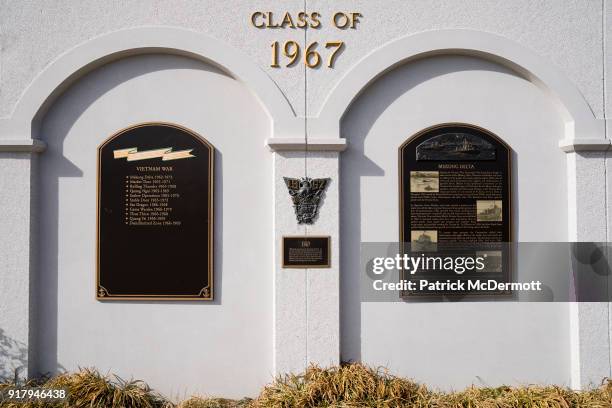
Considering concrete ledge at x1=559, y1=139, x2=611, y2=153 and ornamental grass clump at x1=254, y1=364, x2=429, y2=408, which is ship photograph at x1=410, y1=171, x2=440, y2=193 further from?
ornamental grass clump at x1=254, y1=364, x2=429, y2=408

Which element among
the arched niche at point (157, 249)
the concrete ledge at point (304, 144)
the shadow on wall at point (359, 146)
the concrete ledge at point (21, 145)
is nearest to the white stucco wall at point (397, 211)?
the shadow on wall at point (359, 146)

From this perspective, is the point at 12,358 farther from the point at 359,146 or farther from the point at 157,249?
the point at 359,146

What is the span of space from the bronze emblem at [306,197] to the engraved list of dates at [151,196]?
1426 mm

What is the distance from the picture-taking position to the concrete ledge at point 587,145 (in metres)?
6.58

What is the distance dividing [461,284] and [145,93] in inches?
183

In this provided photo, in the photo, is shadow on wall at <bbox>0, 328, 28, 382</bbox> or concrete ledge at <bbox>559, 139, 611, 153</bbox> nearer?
shadow on wall at <bbox>0, 328, 28, 382</bbox>

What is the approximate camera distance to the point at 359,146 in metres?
6.69

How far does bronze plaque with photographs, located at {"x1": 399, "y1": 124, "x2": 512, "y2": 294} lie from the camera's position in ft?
21.8

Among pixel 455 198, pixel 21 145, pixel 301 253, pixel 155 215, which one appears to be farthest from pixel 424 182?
pixel 21 145

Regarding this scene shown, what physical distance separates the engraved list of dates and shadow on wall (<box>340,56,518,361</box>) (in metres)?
2.12

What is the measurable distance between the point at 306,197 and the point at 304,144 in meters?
0.65

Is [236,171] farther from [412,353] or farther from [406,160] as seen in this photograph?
[412,353]

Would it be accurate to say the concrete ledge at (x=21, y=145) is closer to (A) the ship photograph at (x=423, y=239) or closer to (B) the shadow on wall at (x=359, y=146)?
(B) the shadow on wall at (x=359, y=146)

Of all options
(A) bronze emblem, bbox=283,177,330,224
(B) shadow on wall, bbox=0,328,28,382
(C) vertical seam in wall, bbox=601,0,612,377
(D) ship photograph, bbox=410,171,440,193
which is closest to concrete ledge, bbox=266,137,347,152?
(A) bronze emblem, bbox=283,177,330,224
